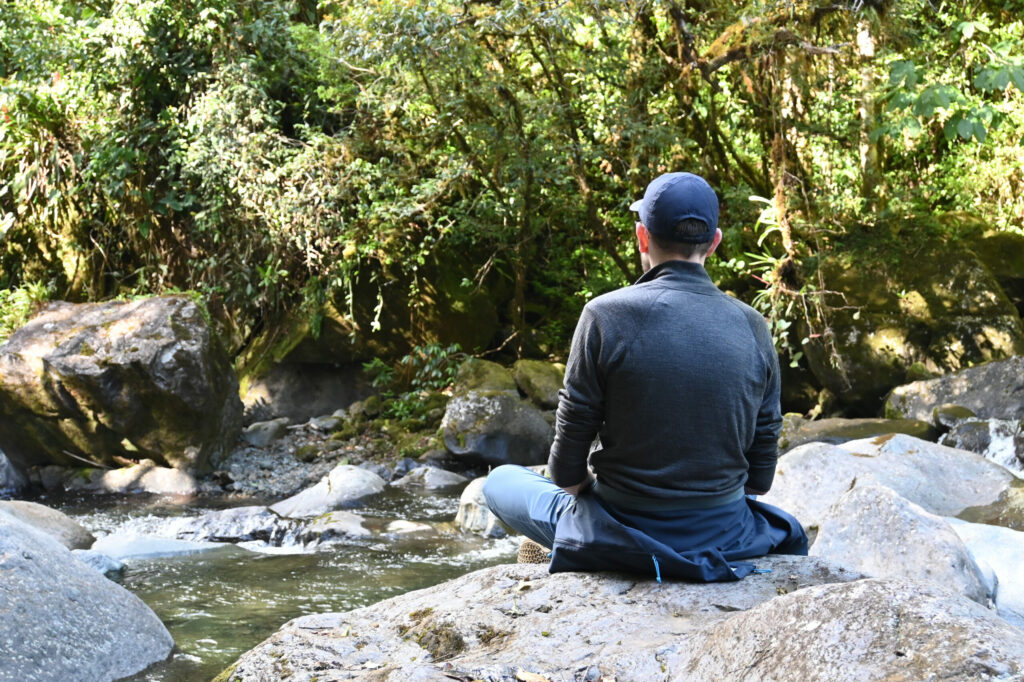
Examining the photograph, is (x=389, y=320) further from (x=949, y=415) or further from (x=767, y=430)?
(x=767, y=430)

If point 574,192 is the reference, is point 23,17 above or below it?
above

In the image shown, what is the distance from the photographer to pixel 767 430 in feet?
8.94

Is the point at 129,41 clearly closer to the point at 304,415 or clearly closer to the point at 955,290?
the point at 304,415

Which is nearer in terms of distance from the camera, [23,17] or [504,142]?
[504,142]

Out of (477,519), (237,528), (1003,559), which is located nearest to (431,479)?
(477,519)

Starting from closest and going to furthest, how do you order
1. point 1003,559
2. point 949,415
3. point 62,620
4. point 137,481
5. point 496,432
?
1. point 62,620
2. point 1003,559
3. point 949,415
4. point 137,481
5. point 496,432

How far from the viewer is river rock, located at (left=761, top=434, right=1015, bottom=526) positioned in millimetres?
5805

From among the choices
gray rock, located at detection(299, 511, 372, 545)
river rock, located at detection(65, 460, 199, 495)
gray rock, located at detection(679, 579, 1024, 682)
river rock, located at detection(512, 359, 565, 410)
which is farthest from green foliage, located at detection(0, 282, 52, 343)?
gray rock, located at detection(679, 579, 1024, 682)

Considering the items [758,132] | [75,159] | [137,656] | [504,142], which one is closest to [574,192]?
[504,142]

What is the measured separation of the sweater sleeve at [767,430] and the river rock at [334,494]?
5163 mm

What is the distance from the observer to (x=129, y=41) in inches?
424

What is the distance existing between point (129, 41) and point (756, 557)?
10478 mm

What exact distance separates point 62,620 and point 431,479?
5.35 metres

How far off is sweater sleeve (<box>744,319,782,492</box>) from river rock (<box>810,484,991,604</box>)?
4.62ft
